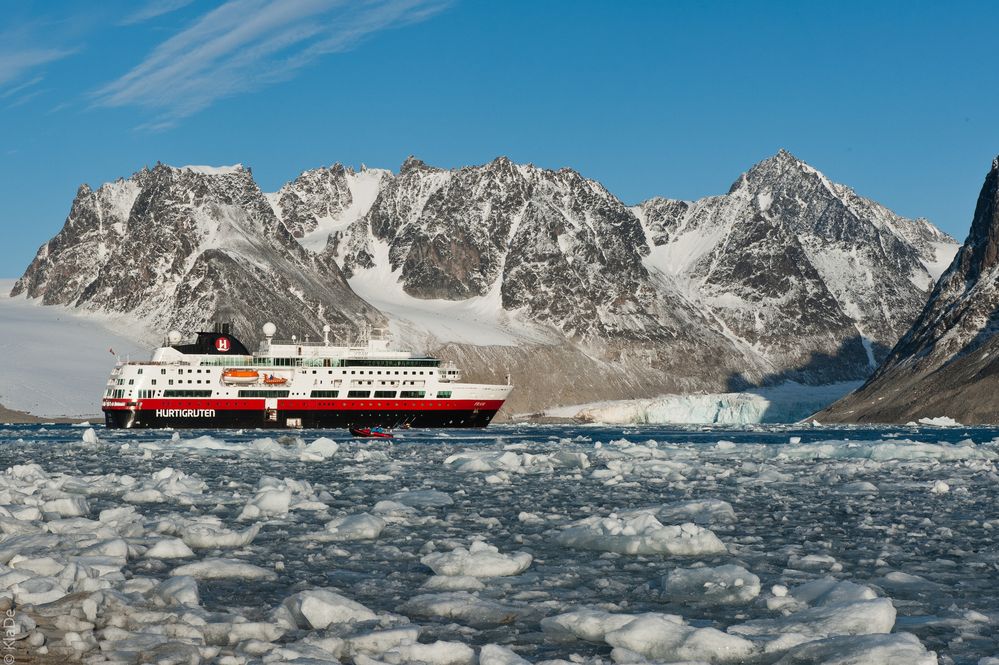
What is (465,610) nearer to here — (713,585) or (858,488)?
(713,585)

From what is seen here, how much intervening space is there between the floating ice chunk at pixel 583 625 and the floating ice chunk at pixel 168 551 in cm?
886

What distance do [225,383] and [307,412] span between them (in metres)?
9.08

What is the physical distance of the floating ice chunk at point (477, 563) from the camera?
67.1ft

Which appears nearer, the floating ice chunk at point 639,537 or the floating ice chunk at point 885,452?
the floating ice chunk at point 639,537

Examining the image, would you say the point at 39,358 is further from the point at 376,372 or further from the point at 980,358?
the point at 980,358

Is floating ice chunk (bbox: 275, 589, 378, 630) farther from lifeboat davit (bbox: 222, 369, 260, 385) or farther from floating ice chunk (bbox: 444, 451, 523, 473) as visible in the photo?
lifeboat davit (bbox: 222, 369, 260, 385)

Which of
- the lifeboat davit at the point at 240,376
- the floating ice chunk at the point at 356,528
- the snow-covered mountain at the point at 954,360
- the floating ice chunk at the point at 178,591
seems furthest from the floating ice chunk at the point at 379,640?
the snow-covered mountain at the point at 954,360

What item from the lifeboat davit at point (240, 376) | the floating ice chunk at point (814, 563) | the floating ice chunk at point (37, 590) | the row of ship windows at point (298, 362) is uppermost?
the row of ship windows at point (298, 362)

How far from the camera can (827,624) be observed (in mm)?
16203

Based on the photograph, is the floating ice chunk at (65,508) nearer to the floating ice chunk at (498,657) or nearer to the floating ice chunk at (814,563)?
the floating ice chunk at (498,657)

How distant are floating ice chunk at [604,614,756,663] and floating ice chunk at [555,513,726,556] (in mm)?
6916

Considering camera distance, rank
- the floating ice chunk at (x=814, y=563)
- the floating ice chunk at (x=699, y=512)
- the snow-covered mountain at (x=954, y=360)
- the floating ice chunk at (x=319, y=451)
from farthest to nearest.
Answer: the snow-covered mountain at (x=954, y=360), the floating ice chunk at (x=319, y=451), the floating ice chunk at (x=699, y=512), the floating ice chunk at (x=814, y=563)

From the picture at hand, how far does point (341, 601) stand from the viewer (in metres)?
17.0

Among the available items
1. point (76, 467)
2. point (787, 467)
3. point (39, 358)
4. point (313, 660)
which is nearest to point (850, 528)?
point (313, 660)
